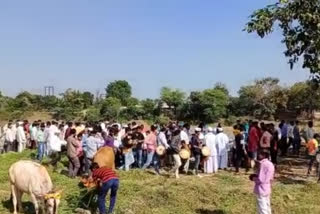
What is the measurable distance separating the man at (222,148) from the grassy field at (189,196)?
185cm

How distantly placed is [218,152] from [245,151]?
0.92m

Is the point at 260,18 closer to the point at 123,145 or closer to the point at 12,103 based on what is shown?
the point at 123,145

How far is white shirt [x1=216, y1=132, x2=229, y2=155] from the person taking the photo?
18.0 m

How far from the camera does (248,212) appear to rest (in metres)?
12.8

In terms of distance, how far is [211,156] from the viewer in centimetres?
1781

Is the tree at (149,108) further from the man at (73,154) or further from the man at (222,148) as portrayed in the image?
the man at (73,154)

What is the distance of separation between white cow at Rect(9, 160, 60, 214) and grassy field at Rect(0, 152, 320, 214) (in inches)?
23.0

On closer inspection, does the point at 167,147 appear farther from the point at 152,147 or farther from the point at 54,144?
the point at 54,144

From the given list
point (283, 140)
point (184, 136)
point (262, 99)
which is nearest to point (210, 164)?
point (184, 136)

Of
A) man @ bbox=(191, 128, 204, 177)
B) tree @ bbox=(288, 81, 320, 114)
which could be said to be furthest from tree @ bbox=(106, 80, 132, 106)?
man @ bbox=(191, 128, 204, 177)

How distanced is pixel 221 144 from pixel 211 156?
24.3 inches

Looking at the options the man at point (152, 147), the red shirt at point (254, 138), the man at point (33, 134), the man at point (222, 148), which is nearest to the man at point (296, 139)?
the man at point (222, 148)

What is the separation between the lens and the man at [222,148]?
18031 mm

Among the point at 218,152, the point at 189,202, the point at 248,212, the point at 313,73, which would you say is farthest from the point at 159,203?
the point at 313,73
